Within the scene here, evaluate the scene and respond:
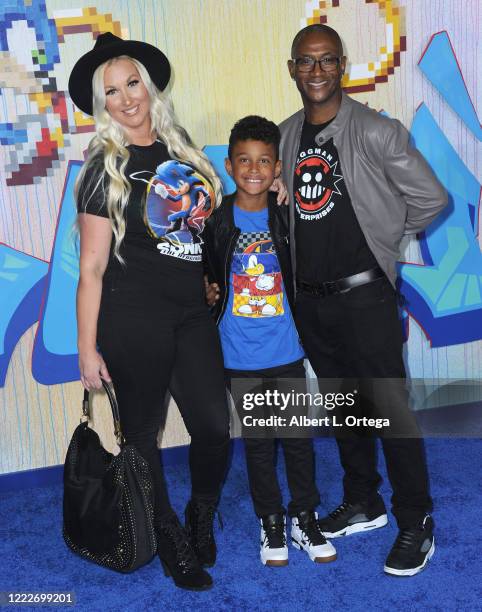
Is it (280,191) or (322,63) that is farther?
(280,191)

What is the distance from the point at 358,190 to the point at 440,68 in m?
1.47

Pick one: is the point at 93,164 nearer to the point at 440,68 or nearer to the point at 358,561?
the point at 358,561

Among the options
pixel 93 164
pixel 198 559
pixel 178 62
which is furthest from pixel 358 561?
pixel 178 62

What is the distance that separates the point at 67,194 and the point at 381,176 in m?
1.47

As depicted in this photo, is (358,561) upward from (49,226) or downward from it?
downward

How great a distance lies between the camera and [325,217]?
2436 millimetres

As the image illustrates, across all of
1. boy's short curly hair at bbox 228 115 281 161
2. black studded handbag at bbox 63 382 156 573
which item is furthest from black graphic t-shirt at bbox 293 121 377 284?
black studded handbag at bbox 63 382 156 573

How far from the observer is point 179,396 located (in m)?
2.40

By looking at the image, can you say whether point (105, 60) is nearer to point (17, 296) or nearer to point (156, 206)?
point (156, 206)

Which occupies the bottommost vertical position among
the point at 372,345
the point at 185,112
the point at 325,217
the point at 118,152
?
the point at 372,345

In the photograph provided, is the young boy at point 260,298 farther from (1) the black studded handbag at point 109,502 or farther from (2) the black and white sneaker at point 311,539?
(1) the black studded handbag at point 109,502

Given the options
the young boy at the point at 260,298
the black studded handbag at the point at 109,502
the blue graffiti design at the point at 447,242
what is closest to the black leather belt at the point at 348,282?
the young boy at the point at 260,298

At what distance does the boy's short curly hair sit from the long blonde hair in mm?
139

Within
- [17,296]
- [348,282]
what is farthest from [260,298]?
[17,296]
